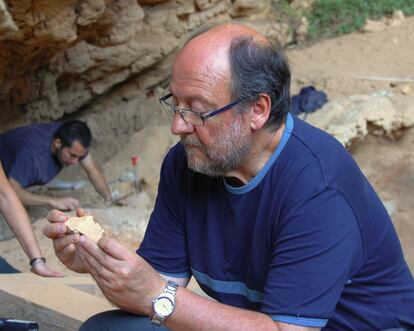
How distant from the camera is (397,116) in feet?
21.6

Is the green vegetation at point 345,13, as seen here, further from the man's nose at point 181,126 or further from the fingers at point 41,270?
the man's nose at point 181,126

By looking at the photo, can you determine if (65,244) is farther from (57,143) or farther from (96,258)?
(57,143)

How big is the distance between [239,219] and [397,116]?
4687 mm

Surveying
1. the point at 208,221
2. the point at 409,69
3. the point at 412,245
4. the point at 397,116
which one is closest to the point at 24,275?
the point at 208,221

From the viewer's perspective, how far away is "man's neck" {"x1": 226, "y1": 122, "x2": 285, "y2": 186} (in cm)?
221

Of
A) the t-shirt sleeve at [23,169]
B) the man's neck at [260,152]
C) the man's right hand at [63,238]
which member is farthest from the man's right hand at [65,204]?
the man's neck at [260,152]

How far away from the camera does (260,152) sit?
2.23 metres

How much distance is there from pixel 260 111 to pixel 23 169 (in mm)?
4198

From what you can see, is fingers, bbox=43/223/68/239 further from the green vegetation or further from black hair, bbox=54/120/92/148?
the green vegetation

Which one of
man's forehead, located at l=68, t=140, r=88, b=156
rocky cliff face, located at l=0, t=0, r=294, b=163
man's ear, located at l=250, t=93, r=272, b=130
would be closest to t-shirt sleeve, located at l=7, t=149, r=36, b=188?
man's forehead, located at l=68, t=140, r=88, b=156

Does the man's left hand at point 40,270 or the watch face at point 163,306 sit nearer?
the watch face at point 163,306

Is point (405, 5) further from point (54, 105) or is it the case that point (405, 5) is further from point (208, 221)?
point (208, 221)

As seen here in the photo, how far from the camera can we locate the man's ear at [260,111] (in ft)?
7.05

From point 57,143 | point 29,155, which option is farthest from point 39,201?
point 57,143
